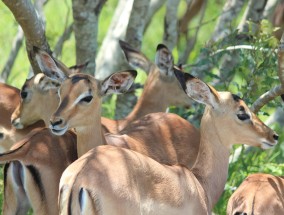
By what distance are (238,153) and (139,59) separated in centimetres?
118

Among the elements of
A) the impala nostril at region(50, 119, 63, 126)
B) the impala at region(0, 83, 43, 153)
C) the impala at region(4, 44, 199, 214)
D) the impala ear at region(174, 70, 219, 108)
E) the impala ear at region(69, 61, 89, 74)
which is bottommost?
the impala at region(0, 83, 43, 153)

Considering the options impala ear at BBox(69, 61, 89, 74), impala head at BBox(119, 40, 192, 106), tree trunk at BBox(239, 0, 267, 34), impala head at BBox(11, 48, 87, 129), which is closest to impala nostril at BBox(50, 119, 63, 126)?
impala ear at BBox(69, 61, 89, 74)

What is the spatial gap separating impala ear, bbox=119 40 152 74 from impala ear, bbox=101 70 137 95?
5.26 feet

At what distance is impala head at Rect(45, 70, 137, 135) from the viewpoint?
6.79 m

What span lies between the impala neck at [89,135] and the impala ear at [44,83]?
1337mm

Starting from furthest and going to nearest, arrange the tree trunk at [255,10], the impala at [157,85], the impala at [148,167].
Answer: the tree trunk at [255,10], the impala at [157,85], the impala at [148,167]

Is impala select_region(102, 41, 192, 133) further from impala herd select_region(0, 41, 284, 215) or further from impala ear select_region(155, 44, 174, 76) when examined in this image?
impala herd select_region(0, 41, 284, 215)

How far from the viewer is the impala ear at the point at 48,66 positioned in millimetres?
7586

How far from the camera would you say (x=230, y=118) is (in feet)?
22.9

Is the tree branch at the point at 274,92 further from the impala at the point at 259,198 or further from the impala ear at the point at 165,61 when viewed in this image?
the impala ear at the point at 165,61

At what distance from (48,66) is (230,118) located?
149 cm

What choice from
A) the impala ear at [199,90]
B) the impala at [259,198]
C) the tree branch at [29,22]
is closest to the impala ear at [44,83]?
the tree branch at [29,22]

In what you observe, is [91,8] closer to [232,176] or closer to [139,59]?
[139,59]

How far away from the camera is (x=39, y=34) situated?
307 inches
